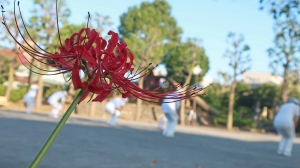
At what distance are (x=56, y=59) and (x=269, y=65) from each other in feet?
133

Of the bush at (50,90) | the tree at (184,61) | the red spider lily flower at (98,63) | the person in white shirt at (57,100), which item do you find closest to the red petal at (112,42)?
the red spider lily flower at (98,63)

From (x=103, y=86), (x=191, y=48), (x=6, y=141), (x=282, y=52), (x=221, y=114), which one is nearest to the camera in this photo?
(x=103, y=86)

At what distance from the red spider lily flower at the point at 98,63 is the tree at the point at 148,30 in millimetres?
34965

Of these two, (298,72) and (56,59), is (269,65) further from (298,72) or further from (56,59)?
(56,59)

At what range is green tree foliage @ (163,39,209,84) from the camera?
41875 mm

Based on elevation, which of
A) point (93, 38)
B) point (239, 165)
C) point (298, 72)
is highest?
point (298, 72)

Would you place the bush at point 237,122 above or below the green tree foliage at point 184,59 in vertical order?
below

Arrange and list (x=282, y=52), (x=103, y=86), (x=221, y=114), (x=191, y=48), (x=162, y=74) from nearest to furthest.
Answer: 1. (x=103, y=86)
2. (x=282, y=52)
3. (x=191, y=48)
4. (x=221, y=114)
5. (x=162, y=74)

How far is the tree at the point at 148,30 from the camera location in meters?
40.8

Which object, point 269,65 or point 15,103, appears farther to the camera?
point 15,103

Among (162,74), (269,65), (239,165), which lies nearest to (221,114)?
(269,65)

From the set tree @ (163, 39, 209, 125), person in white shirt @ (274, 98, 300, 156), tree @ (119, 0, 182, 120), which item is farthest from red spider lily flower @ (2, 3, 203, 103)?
tree @ (163, 39, 209, 125)

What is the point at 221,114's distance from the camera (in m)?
47.0

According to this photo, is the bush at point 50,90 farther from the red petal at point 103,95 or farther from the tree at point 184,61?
the red petal at point 103,95
